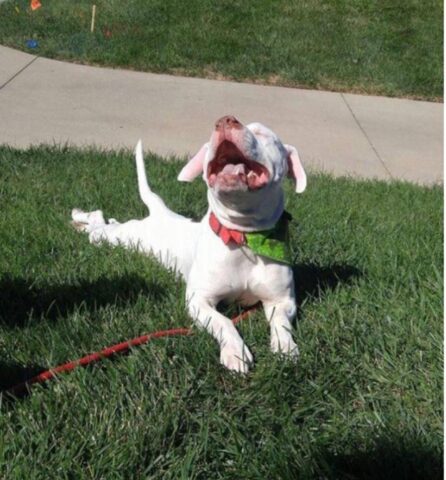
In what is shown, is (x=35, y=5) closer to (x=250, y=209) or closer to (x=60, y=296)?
(x=60, y=296)

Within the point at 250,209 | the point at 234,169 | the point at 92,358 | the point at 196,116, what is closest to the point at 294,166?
the point at 250,209

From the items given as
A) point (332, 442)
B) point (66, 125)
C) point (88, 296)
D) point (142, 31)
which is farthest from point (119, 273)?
point (142, 31)

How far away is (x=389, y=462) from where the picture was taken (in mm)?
2473

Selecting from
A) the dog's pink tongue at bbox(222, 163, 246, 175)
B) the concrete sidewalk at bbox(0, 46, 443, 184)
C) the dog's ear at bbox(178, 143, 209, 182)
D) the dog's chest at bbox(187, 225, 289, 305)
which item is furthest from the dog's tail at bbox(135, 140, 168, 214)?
the concrete sidewalk at bbox(0, 46, 443, 184)

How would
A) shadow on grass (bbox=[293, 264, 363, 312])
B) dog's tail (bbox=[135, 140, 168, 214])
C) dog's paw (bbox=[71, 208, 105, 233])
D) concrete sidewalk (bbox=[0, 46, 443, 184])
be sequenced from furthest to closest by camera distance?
concrete sidewalk (bbox=[0, 46, 443, 184]) < dog's paw (bbox=[71, 208, 105, 233]) < dog's tail (bbox=[135, 140, 168, 214]) < shadow on grass (bbox=[293, 264, 363, 312])

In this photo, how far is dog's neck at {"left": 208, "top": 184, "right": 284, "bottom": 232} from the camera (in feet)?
10.1

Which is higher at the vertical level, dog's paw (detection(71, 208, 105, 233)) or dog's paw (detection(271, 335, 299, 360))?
dog's paw (detection(271, 335, 299, 360))

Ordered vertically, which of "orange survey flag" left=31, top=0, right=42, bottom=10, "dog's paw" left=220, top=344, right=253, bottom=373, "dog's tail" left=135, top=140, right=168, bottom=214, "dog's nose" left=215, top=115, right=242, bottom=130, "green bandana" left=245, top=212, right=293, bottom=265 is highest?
"dog's nose" left=215, top=115, right=242, bottom=130

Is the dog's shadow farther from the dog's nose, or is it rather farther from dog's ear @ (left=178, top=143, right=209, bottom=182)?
the dog's nose

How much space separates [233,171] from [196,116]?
469 cm

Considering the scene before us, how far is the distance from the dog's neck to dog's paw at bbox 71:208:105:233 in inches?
55.6

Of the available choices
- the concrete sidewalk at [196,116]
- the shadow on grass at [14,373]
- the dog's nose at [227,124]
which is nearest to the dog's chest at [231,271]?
the dog's nose at [227,124]

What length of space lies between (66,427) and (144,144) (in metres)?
4.39

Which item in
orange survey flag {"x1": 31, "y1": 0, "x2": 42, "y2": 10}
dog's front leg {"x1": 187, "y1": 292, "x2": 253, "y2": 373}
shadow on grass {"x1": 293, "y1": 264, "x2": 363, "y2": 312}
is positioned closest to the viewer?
dog's front leg {"x1": 187, "y1": 292, "x2": 253, "y2": 373}
